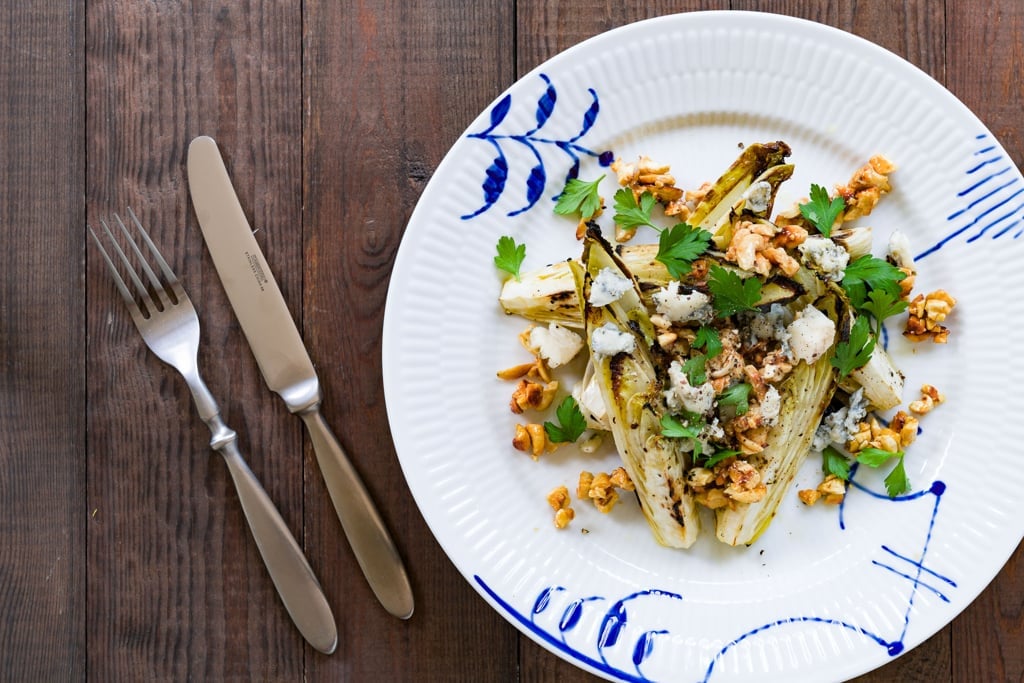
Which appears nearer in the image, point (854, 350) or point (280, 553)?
point (854, 350)

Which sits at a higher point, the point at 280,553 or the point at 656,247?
the point at 656,247

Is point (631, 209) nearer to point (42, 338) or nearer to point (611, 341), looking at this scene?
point (611, 341)

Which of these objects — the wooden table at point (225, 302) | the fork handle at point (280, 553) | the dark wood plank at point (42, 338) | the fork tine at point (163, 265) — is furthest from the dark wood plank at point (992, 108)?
the dark wood plank at point (42, 338)

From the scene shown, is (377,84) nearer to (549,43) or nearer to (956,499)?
(549,43)

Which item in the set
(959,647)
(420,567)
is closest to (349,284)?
(420,567)

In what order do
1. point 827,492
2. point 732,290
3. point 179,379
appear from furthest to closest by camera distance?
1. point 179,379
2. point 827,492
3. point 732,290

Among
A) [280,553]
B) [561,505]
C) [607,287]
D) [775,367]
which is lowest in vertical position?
[280,553]

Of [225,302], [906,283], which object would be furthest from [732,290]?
[225,302]
